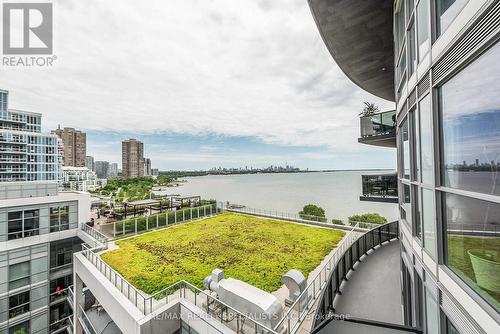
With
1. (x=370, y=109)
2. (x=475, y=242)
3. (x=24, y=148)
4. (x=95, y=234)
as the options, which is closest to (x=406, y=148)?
(x=475, y=242)

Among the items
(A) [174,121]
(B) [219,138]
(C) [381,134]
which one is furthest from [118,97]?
(B) [219,138]

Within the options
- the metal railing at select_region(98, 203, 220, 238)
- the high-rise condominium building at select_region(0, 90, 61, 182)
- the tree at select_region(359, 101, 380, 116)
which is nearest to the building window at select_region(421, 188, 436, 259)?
the tree at select_region(359, 101, 380, 116)

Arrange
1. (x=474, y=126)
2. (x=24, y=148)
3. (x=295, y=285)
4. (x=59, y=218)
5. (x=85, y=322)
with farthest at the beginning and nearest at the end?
(x=24, y=148), (x=59, y=218), (x=85, y=322), (x=295, y=285), (x=474, y=126)

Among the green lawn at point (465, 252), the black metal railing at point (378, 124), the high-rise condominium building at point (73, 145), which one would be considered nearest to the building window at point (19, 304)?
the green lawn at point (465, 252)

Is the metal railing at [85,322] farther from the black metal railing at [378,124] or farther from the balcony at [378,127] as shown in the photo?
the black metal railing at [378,124]

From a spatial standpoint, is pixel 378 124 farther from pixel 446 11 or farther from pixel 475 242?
pixel 475 242

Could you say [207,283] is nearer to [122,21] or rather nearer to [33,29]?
[122,21]
